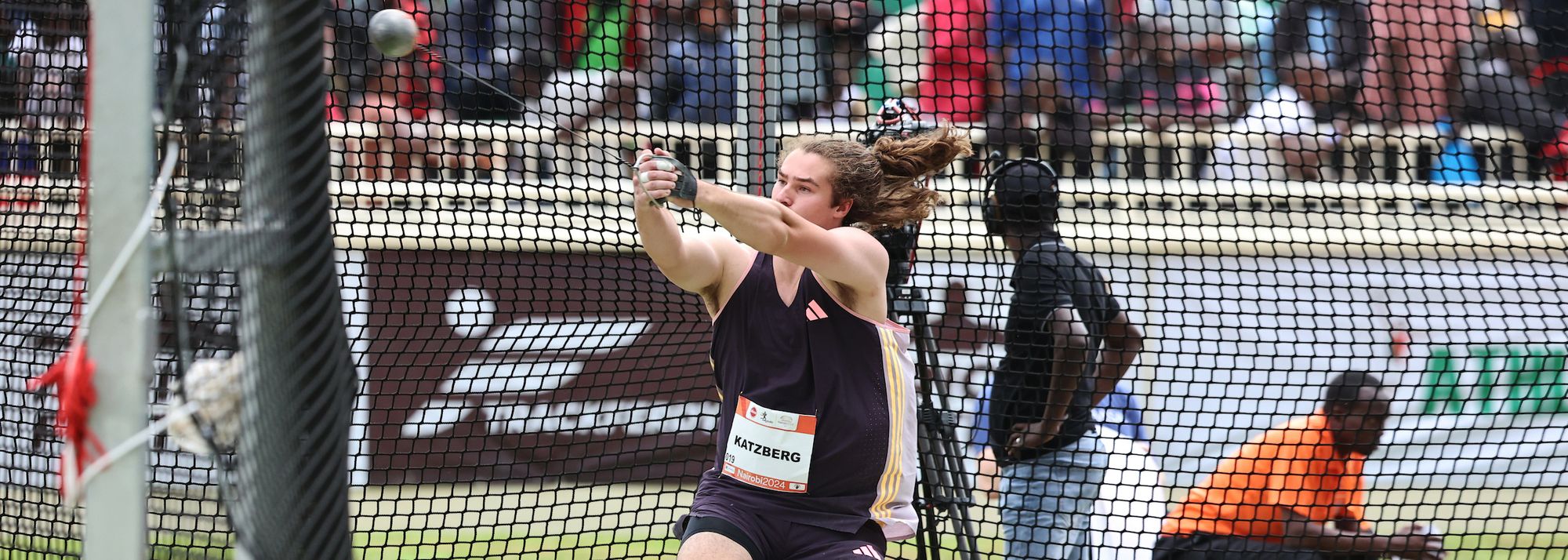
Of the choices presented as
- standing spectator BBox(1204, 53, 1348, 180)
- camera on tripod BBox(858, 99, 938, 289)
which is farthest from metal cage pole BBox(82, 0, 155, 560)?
standing spectator BBox(1204, 53, 1348, 180)

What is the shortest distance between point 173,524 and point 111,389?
5.05 m

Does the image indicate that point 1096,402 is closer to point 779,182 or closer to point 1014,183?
point 1014,183

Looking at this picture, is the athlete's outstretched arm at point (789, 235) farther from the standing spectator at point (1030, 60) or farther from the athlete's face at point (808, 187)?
the standing spectator at point (1030, 60)

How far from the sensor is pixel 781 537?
291 cm

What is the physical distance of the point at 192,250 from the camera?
184cm

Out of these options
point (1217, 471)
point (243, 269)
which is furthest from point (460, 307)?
point (243, 269)

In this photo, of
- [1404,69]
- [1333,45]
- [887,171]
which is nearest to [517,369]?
[887,171]

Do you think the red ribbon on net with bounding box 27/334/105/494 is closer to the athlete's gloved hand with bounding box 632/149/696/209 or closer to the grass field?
the athlete's gloved hand with bounding box 632/149/696/209

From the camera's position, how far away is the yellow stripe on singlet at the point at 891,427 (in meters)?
3.02

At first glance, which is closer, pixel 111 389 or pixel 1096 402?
pixel 111 389

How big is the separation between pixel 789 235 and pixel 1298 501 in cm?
265

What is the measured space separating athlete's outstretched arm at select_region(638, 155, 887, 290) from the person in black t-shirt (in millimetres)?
1570

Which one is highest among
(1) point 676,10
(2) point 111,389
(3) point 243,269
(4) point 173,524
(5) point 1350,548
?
(1) point 676,10

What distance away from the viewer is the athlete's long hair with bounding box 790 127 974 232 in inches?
122
